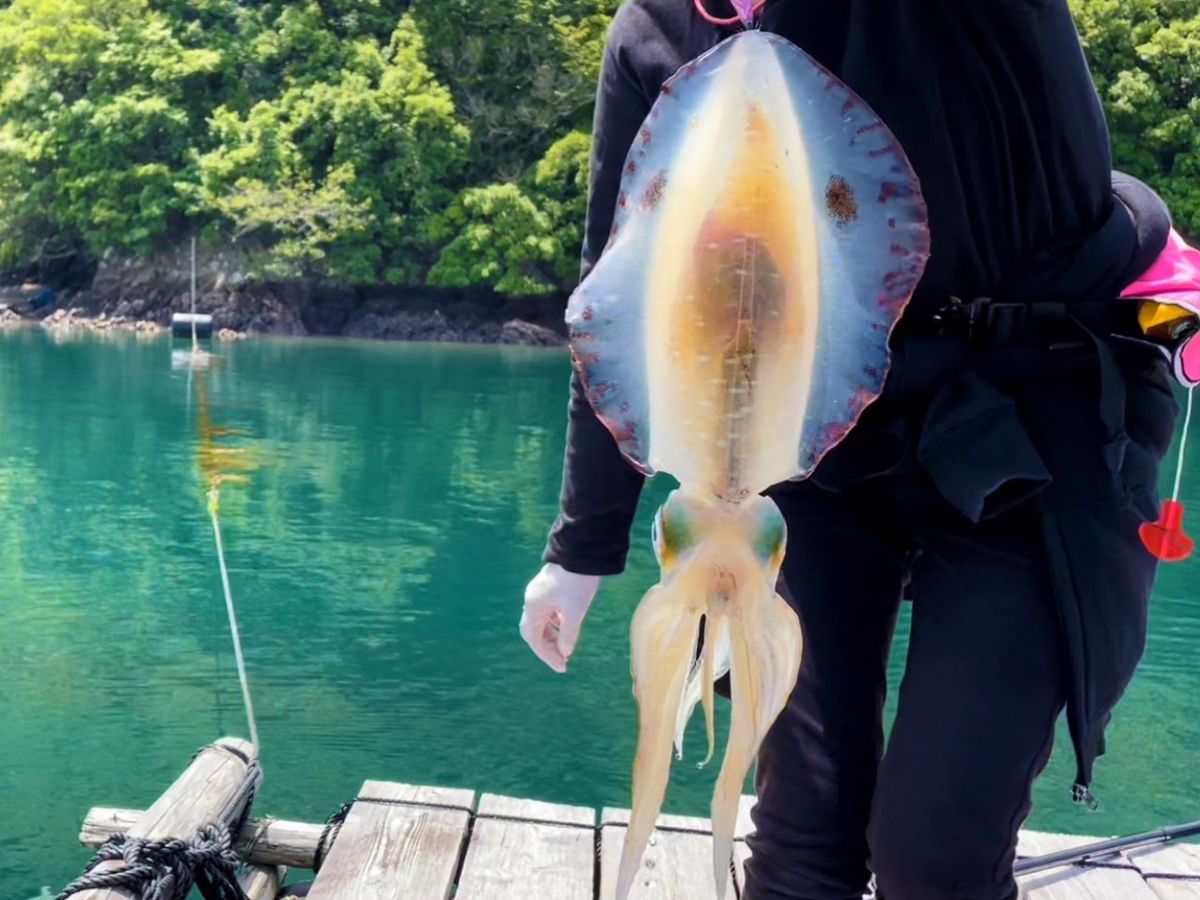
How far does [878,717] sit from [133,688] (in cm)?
637

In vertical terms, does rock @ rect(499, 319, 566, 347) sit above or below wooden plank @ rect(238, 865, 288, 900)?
below

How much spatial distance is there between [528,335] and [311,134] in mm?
8885

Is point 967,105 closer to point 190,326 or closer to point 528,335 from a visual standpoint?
point 190,326

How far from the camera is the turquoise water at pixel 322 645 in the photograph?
20.5 ft

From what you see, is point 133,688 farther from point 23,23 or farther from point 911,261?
point 23,23

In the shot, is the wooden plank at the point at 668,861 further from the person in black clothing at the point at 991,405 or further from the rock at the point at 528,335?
the rock at the point at 528,335

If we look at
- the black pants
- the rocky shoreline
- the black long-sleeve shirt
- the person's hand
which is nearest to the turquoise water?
the person's hand

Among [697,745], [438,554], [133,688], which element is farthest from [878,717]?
[438,554]

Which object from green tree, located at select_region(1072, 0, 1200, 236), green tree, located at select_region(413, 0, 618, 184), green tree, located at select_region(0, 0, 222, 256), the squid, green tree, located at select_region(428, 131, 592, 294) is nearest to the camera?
the squid

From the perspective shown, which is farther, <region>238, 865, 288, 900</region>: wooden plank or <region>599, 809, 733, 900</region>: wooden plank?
<region>238, 865, 288, 900</region>: wooden plank

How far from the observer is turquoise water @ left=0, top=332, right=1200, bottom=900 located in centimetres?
624

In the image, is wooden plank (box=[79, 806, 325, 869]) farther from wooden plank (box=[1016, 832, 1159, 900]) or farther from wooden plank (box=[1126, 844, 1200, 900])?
wooden plank (box=[1126, 844, 1200, 900])

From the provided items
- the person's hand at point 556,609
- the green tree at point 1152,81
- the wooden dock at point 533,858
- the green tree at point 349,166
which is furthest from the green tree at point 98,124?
the person's hand at point 556,609

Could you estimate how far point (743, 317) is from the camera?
3.80ft
